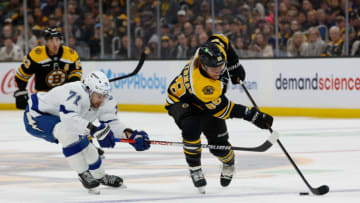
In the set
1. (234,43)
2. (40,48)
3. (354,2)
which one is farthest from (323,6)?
(40,48)

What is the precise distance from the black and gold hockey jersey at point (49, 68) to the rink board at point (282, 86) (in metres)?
4.62

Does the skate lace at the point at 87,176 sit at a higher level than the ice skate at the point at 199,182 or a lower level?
higher

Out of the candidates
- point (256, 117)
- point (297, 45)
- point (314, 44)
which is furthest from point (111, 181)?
point (297, 45)

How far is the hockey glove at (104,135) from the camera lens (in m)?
5.58

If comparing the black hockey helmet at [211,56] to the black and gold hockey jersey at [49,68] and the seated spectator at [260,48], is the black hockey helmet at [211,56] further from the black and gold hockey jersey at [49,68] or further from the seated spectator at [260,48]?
the seated spectator at [260,48]

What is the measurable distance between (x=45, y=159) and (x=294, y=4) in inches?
212

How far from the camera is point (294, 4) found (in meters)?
11.9

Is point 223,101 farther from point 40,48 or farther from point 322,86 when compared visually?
point 322,86

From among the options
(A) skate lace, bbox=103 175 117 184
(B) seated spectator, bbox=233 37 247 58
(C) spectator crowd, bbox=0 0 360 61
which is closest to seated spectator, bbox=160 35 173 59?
(C) spectator crowd, bbox=0 0 360 61

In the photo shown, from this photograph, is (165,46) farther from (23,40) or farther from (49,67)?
(49,67)

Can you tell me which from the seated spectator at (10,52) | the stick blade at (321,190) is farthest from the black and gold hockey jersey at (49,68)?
the seated spectator at (10,52)

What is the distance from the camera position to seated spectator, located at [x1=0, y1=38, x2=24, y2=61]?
14.8m

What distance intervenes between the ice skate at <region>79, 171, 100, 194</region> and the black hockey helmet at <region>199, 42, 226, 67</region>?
1.10 m

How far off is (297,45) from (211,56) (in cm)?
677
